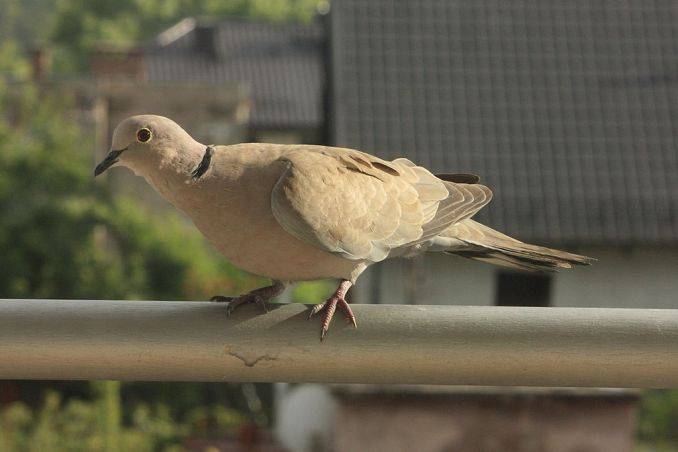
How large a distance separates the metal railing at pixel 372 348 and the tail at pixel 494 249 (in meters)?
0.92

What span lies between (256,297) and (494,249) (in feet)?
2.61

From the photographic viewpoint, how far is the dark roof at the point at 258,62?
26.7 m

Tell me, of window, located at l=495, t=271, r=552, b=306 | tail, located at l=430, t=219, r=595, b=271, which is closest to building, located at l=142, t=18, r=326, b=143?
window, located at l=495, t=271, r=552, b=306

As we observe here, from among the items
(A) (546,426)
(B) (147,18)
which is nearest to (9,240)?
(A) (546,426)

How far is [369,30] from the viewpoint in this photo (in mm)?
11914

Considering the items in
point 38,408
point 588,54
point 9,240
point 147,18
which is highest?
point 147,18

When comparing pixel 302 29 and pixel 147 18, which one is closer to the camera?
pixel 302 29

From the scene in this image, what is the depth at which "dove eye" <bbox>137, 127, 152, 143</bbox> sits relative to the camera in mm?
2373

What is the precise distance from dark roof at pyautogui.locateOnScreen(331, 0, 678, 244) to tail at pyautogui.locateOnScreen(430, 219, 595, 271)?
25.9 ft

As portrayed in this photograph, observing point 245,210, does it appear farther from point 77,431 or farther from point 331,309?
point 77,431

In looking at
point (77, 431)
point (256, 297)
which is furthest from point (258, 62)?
point (256, 297)

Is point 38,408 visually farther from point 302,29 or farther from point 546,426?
point 302,29

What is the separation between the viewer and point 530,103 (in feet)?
38.7

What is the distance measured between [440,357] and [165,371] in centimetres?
39
